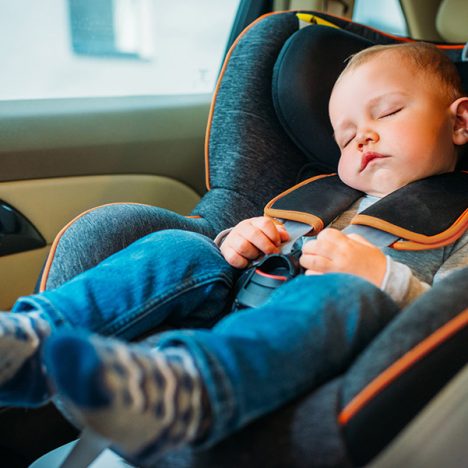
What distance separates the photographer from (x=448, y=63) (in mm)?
1176

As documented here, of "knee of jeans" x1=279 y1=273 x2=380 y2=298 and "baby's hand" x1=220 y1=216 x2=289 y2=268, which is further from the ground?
"knee of jeans" x1=279 y1=273 x2=380 y2=298

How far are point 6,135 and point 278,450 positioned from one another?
115cm

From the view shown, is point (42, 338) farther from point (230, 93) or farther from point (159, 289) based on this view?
point (230, 93)

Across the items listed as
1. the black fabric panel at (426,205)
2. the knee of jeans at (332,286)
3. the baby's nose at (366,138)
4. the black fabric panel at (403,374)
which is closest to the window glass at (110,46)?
the baby's nose at (366,138)

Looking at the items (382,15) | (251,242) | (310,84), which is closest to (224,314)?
(251,242)

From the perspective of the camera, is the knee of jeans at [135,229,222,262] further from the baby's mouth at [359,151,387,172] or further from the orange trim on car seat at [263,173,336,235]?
the baby's mouth at [359,151,387,172]

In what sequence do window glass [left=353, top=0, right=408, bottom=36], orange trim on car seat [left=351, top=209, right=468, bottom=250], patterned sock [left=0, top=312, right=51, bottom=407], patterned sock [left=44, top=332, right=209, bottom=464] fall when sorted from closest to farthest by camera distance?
patterned sock [left=44, top=332, right=209, bottom=464] < patterned sock [left=0, top=312, right=51, bottom=407] < orange trim on car seat [left=351, top=209, right=468, bottom=250] < window glass [left=353, top=0, right=408, bottom=36]

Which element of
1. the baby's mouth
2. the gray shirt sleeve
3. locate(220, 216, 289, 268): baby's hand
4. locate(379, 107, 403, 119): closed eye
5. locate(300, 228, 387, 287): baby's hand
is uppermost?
locate(379, 107, 403, 119): closed eye

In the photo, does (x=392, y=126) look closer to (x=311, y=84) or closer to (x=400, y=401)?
(x=311, y=84)

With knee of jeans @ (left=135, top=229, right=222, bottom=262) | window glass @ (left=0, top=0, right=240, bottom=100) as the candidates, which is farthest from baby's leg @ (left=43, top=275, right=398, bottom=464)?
window glass @ (left=0, top=0, right=240, bottom=100)

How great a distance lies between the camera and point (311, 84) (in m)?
1.25

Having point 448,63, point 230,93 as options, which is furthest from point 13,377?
point 448,63

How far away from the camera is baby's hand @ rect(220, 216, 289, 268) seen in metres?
0.98

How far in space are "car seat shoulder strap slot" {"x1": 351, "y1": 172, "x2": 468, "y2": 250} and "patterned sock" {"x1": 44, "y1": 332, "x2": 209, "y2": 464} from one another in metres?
0.54
